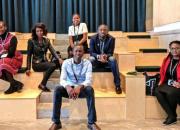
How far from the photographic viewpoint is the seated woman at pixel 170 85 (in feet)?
13.1

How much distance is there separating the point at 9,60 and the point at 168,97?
208 centimetres

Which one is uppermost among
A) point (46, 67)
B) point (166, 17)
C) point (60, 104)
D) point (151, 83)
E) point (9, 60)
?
point (166, 17)

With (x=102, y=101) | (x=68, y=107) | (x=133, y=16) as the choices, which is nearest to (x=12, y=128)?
(x=68, y=107)

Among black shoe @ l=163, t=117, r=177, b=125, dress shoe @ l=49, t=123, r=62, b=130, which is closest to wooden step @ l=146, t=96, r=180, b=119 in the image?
black shoe @ l=163, t=117, r=177, b=125

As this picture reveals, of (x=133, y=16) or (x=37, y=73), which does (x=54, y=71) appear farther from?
(x=133, y=16)

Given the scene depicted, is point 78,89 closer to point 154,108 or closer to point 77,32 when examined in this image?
point 154,108

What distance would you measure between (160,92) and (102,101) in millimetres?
705

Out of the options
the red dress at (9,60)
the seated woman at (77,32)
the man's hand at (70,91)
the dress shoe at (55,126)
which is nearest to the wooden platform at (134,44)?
the seated woman at (77,32)

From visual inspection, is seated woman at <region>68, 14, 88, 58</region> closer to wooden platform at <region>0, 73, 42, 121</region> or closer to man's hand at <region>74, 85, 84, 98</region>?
wooden platform at <region>0, 73, 42, 121</region>

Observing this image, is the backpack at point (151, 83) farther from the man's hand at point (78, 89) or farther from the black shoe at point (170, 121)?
the man's hand at point (78, 89)

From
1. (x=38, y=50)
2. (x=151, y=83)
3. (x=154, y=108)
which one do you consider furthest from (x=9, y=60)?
(x=154, y=108)

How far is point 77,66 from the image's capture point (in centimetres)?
396

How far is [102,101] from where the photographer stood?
13.9ft

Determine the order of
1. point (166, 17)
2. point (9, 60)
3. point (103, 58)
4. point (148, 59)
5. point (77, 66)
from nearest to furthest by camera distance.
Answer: point (77, 66)
point (9, 60)
point (103, 58)
point (148, 59)
point (166, 17)
